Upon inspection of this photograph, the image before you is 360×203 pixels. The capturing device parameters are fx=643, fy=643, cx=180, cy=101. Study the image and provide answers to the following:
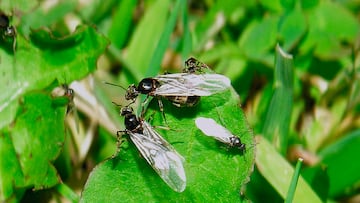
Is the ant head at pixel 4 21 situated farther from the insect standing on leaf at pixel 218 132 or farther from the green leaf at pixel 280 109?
the green leaf at pixel 280 109

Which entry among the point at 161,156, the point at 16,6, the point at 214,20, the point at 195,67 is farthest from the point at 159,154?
the point at 214,20

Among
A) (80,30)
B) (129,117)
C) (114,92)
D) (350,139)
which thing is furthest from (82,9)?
(350,139)

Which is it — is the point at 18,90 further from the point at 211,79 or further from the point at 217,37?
the point at 217,37

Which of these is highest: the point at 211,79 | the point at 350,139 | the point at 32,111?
the point at 211,79

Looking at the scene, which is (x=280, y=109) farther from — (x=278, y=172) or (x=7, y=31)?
(x=7, y=31)

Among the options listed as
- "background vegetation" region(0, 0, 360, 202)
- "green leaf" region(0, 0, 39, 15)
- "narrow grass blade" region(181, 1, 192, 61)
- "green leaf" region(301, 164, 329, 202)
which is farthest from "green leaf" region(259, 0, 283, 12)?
"green leaf" region(0, 0, 39, 15)
